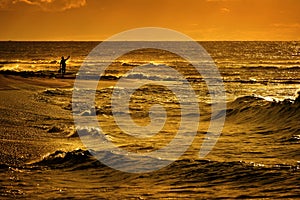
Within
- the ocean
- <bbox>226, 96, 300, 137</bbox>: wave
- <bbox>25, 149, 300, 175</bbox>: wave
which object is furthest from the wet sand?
<bbox>226, 96, 300, 137</bbox>: wave

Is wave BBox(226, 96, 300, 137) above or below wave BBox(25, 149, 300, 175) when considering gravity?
above

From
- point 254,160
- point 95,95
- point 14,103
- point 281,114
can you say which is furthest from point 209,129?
point 95,95

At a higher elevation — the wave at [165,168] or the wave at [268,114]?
the wave at [268,114]

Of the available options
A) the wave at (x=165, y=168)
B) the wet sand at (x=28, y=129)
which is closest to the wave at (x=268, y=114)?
the wave at (x=165, y=168)

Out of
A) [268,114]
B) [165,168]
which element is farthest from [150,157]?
[268,114]

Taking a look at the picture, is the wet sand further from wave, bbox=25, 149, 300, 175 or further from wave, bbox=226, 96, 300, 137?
wave, bbox=226, 96, 300, 137

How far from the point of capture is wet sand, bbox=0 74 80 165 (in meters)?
12.7

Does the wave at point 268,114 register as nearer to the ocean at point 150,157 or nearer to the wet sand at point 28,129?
the ocean at point 150,157

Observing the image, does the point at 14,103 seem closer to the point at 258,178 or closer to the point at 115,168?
the point at 115,168

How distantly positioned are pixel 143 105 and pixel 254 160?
14182 millimetres

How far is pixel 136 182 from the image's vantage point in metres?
10.3

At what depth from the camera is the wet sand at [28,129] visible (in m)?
12.7

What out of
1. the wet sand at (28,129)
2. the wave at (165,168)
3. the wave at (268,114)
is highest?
the wave at (268,114)

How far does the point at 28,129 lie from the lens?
16.2m
